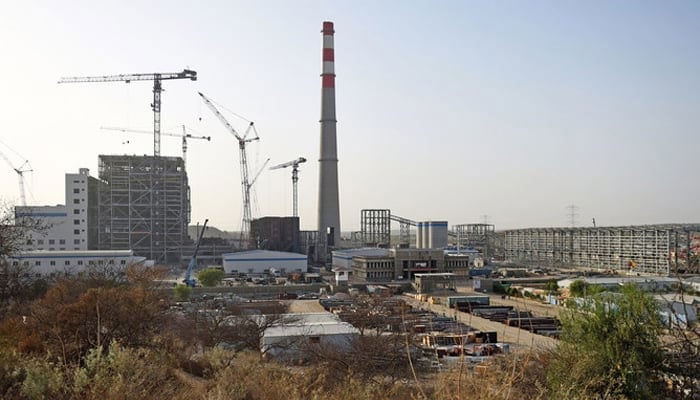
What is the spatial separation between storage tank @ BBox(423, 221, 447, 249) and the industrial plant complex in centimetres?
4

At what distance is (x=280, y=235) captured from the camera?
22656 millimetres

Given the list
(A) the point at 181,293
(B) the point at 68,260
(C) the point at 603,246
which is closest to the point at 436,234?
(C) the point at 603,246

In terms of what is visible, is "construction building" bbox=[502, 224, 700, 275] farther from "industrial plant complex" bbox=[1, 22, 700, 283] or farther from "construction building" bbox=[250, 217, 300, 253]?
"construction building" bbox=[250, 217, 300, 253]

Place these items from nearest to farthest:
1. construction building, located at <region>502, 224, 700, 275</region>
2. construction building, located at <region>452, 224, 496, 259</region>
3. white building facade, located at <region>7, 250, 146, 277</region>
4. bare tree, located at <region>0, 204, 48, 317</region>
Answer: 1. bare tree, located at <region>0, 204, 48, 317</region>
2. white building facade, located at <region>7, 250, 146, 277</region>
3. construction building, located at <region>502, 224, 700, 275</region>
4. construction building, located at <region>452, 224, 496, 259</region>

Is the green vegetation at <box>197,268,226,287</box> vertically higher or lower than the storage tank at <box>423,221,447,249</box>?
lower

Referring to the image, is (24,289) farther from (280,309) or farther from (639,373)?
(639,373)

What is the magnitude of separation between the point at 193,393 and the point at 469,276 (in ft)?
48.3

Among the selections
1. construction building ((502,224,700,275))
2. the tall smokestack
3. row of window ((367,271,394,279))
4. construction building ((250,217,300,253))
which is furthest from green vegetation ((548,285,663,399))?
construction building ((250,217,300,253))

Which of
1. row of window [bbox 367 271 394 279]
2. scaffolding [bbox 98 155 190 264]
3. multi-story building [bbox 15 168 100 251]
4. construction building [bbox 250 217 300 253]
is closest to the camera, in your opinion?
row of window [bbox 367 271 394 279]

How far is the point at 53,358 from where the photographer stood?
384cm

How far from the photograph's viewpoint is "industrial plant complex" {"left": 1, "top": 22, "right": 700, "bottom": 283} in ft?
56.5

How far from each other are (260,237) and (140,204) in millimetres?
5014

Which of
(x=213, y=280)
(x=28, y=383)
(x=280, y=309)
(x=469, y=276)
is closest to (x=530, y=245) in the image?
(x=469, y=276)

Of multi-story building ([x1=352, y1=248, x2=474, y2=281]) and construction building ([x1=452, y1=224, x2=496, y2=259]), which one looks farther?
construction building ([x1=452, y1=224, x2=496, y2=259])
